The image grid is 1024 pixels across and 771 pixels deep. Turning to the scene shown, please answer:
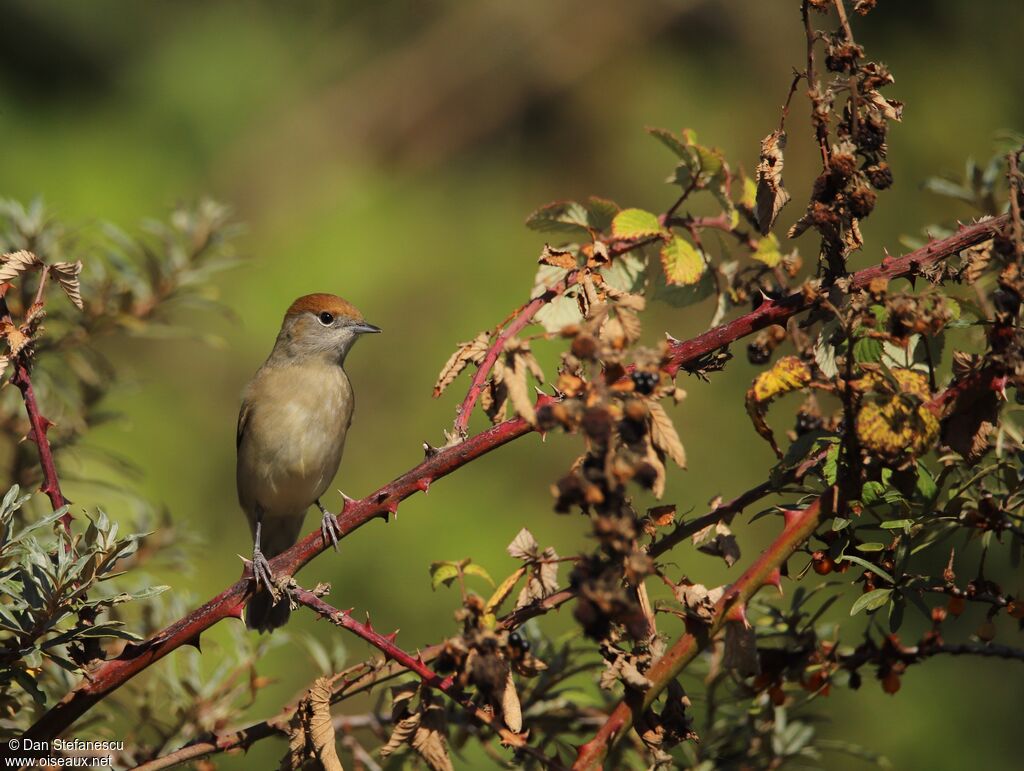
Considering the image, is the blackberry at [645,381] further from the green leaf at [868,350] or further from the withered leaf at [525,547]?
the green leaf at [868,350]

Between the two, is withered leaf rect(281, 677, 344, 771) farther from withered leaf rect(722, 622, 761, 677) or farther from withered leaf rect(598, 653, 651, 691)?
withered leaf rect(722, 622, 761, 677)

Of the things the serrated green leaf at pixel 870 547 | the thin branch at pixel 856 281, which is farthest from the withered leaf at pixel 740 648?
the thin branch at pixel 856 281

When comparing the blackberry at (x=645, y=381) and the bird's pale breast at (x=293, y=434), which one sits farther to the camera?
the bird's pale breast at (x=293, y=434)

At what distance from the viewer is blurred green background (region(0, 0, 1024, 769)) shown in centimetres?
536

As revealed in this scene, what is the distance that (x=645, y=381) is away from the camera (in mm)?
1711

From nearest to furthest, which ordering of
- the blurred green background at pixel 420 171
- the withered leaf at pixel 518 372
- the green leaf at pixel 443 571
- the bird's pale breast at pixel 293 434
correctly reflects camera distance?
1. the withered leaf at pixel 518 372
2. the green leaf at pixel 443 571
3. the bird's pale breast at pixel 293 434
4. the blurred green background at pixel 420 171

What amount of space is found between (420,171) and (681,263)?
467cm

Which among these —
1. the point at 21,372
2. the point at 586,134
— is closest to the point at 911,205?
the point at 586,134

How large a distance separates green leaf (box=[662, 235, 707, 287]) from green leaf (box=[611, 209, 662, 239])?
60 mm

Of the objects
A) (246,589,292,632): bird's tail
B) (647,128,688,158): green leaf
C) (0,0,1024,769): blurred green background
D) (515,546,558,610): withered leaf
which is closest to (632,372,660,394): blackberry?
(515,546,558,610): withered leaf

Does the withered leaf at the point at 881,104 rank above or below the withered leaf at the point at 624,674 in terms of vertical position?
above

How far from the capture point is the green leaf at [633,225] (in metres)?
2.38

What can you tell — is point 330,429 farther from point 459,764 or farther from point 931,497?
point 931,497

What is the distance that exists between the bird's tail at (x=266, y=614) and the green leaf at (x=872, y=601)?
2.55 m
